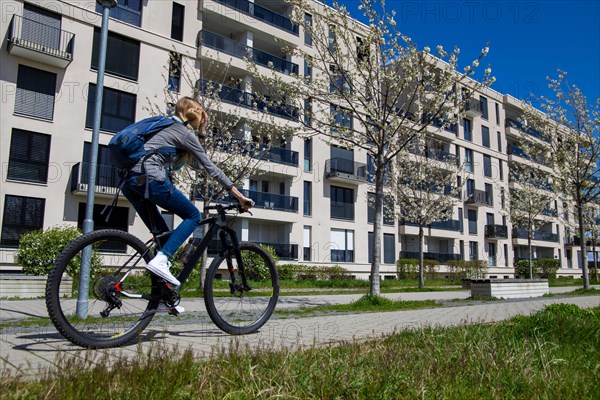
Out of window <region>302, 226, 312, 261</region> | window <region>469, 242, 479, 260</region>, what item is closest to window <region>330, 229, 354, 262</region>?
window <region>302, 226, 312, 261</region>

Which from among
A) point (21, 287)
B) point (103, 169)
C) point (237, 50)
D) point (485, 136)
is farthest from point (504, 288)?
point (485, 136)

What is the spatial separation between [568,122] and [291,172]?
52.1 ft

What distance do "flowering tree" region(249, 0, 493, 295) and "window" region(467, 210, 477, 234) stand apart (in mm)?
34783

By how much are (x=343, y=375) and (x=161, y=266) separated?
74.8 inches

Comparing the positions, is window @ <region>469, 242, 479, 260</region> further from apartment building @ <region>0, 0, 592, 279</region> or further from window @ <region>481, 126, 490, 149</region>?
window @ <region>481, 126, 490, 149</region>

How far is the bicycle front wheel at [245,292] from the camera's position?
4.80m

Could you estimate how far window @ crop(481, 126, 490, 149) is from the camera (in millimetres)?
48853

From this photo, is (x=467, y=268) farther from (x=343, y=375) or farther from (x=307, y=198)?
(x=343, y=375)

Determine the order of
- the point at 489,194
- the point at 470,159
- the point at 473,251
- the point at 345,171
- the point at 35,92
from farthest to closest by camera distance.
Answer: the point at 489,194 < the point at 470,159 < the point at 473,251 < the point at 345,171 < the point at 35,92

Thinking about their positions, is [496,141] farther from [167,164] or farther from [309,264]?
[167,164]

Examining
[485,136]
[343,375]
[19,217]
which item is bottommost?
[343,375]

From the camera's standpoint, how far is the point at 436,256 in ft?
133

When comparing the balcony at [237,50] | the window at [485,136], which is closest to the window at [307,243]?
the balcony at [237,50]

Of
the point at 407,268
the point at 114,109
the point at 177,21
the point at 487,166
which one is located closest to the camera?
the point at 114,109
